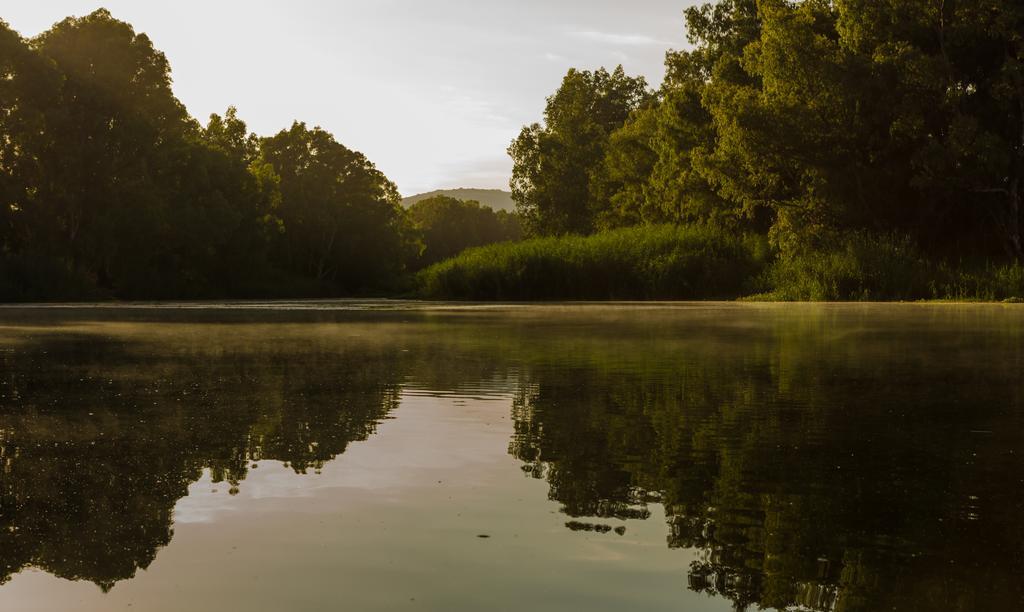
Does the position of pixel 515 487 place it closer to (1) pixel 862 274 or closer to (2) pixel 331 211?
(1) pixel 862 274

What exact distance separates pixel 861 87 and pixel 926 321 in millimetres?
18270

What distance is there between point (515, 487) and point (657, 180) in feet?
170

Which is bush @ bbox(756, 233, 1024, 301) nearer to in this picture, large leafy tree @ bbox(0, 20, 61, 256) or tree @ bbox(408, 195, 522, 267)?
large leafy tree @ bbox(0, 20, 61, 256)

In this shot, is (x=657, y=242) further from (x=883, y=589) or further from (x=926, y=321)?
(x=883, y=589)

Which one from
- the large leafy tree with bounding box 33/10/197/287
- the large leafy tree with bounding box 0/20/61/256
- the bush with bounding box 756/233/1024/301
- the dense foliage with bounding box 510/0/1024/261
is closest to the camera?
the bush with bounding box 756/233/1024/301

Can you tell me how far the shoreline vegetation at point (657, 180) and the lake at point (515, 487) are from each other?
25474 mm

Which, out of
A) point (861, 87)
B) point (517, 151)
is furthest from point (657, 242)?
point (517, 151)

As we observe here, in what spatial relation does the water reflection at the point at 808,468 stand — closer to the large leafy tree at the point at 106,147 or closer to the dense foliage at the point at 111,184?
the dense foliage at the point at 111,184

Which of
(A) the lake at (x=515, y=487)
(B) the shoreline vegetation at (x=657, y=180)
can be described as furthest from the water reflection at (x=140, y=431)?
(B) the shoreline vegetation at (x=657, y=180)

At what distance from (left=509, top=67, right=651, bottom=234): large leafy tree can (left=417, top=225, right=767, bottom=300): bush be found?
31490 mm

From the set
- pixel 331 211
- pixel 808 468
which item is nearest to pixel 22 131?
pixel 331 211

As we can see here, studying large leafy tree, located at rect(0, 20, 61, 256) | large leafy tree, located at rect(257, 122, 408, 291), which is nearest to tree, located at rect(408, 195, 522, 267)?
large leafy tree, located at rect(257, 122, 408, 291)

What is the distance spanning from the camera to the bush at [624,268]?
127 feet

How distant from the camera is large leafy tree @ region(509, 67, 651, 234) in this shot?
76.1m
